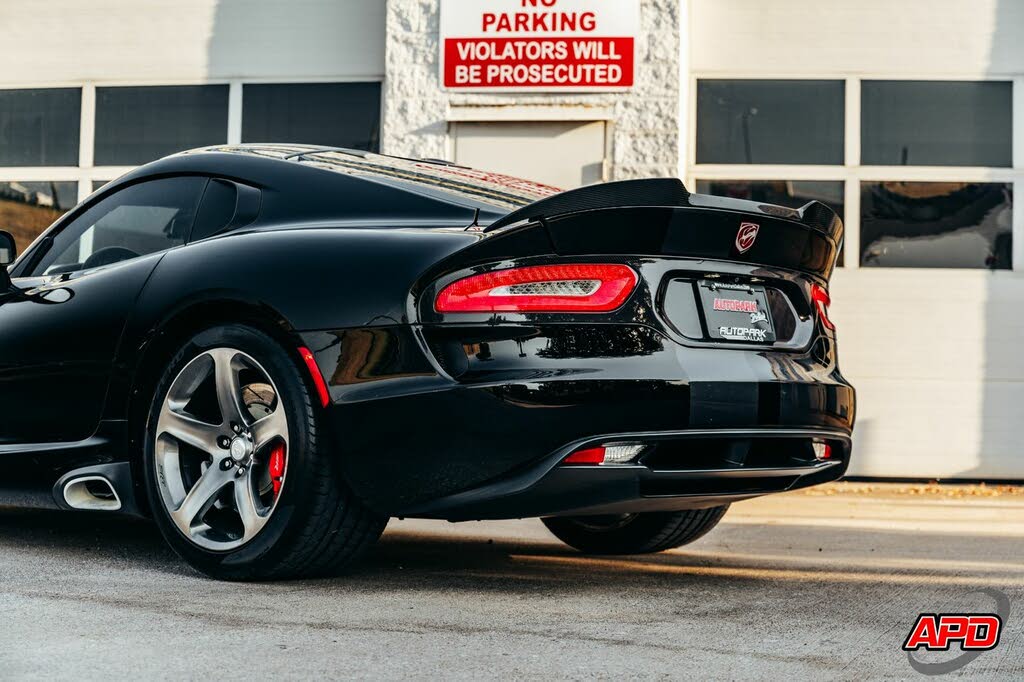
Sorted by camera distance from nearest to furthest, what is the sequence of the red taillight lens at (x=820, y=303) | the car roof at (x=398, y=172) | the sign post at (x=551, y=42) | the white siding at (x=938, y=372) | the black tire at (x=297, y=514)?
the black tire at (x=297, y=514)
the car roof at (x=398, y=172)
the red taillight lens at (x=820, y=303)
the sign post at (x=551, y=42)
the white siding at (x=938, y=372)

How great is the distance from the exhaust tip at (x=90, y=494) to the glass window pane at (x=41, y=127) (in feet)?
24.1

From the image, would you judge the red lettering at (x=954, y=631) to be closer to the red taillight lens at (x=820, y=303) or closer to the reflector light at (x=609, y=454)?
the reflector light at (x=609, y=454)

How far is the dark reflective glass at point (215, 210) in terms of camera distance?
14.8 ft

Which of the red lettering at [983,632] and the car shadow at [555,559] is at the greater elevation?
the red lettering at [983,632]

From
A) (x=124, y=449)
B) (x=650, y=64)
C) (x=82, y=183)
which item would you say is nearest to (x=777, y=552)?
(x=124, y=449)

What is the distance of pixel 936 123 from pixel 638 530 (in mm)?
6542

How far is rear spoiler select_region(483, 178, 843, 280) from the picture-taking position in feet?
12.3

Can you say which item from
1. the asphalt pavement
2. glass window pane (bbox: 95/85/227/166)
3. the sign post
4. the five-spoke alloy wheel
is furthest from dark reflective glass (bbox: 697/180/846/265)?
the five-spoke alloy wheel

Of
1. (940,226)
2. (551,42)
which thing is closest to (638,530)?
(551,42)

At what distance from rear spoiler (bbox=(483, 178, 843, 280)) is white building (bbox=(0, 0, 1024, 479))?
603 cm

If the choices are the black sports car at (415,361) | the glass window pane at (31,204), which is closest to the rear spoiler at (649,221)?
the black sports car at (415,361)

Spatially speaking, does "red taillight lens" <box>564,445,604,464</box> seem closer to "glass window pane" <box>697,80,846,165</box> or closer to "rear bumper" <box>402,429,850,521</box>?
"rear bumper" <box>402,429,850,521</box>

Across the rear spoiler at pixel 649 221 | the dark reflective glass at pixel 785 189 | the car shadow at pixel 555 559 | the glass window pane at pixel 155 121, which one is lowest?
the car shadow at pixel 555 559

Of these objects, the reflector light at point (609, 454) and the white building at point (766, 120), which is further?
the white building at point (766, 120)
